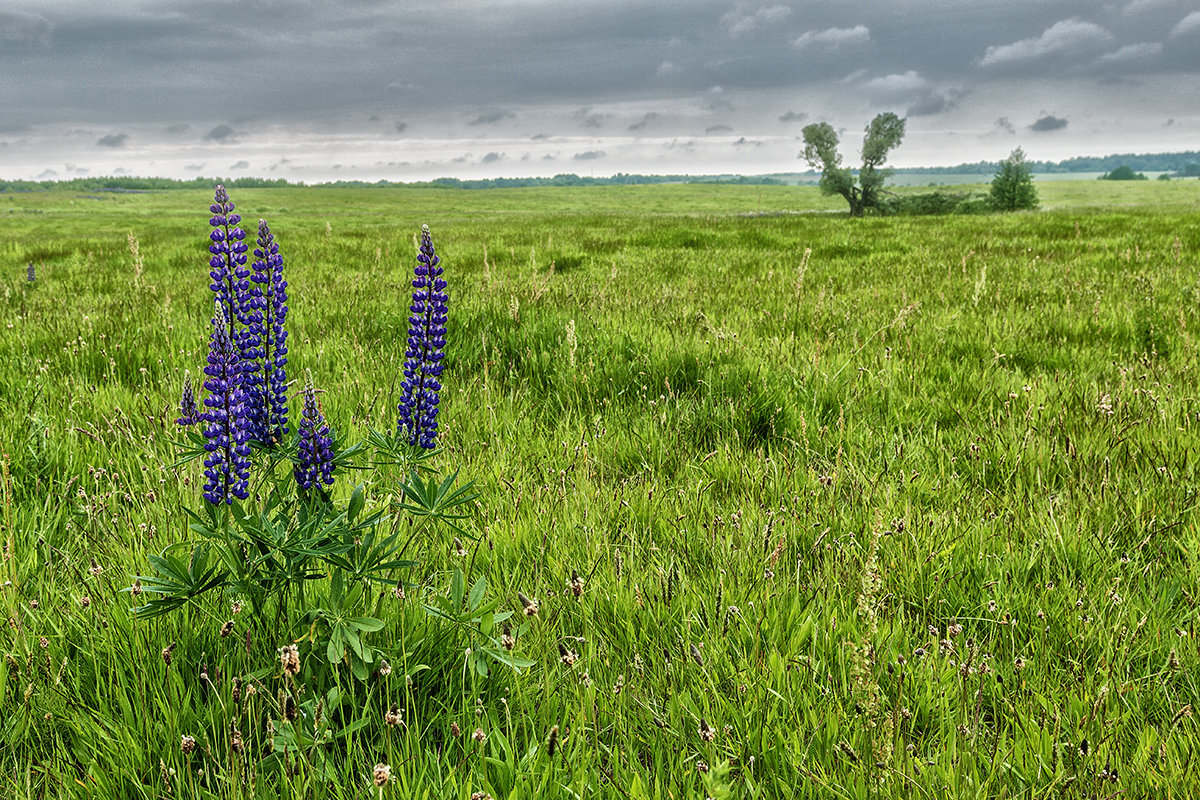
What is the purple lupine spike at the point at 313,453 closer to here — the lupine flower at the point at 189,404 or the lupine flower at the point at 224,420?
the lupine flower at the point at 224,420

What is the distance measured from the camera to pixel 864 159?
5597 centimetres

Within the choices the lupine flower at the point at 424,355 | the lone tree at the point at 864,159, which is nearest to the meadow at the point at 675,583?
the lupine flower at the point at 424,355

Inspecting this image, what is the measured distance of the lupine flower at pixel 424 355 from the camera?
2.25 metres

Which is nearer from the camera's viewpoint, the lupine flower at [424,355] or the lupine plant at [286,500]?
the lupine plant at [286,500]

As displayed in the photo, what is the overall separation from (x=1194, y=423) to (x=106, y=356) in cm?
707

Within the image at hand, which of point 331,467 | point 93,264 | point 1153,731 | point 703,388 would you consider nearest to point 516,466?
point 331,467

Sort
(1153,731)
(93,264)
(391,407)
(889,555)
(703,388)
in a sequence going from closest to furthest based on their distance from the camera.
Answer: (1153,731) → (889,555) → (391,407) → (703,388) → (93,264)

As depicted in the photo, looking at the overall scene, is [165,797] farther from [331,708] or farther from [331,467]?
[331,467]

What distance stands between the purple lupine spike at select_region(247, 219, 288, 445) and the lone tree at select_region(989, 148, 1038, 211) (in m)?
63.0

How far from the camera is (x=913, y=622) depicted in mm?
2291

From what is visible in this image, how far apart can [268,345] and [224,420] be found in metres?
0.34

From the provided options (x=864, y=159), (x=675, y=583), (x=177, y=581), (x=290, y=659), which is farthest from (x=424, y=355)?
(x=864, y=159)

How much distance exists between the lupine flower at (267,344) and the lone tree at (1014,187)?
2479 inches

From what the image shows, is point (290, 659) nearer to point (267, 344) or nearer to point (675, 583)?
point (267, 344)
